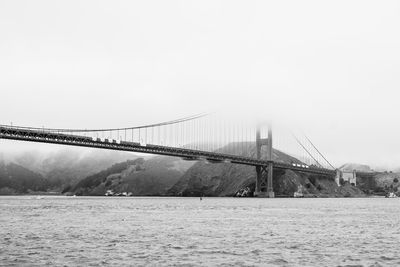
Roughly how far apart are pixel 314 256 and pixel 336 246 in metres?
4.47

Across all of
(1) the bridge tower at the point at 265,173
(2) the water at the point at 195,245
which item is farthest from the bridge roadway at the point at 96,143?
(2) the water at the point at 195,245

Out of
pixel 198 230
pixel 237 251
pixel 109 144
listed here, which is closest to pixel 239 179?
pixel 109 144

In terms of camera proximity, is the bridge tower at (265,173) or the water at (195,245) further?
the bridge tower at (265,173)

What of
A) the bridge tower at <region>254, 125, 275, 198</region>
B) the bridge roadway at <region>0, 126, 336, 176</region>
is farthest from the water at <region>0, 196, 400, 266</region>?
the bridge tower at <region>254, 125, 275, 198</region>

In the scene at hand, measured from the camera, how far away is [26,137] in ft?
315

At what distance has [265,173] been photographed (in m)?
158

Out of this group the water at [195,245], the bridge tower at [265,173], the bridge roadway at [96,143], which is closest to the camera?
the water at [195,245]

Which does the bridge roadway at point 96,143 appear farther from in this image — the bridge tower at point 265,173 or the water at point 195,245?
the water at point 195,245

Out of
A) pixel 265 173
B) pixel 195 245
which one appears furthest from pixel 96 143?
pixel 195 245

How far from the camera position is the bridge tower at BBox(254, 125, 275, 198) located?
14929 centimetres

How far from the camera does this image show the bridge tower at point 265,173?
149m

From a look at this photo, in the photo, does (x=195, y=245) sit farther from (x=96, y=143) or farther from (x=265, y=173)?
(x=265, y=173)

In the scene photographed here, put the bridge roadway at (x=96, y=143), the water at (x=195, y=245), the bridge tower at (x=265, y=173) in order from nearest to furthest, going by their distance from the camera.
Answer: the water at (x=195, y=245) → the bridge roadway at (x=96, y=143) → the bridge tower at (x=265, y=173)

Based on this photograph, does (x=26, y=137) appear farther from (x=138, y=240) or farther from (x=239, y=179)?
(x=239, y=179)
